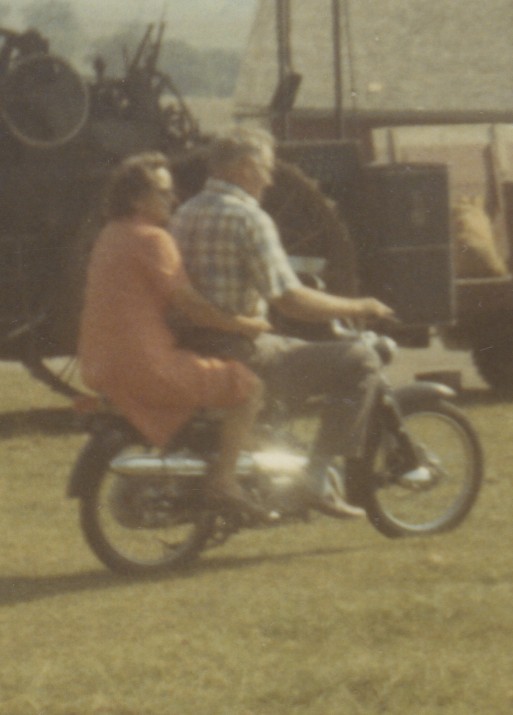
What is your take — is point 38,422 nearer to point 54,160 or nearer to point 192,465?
point 54,160

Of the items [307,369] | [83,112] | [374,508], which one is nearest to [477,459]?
[374,508]

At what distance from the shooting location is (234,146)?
8062 millimetres

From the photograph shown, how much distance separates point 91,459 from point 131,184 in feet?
3.50

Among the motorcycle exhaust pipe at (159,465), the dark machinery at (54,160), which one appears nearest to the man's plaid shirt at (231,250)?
→ the motorcycle exhaust pipe at (159,465)

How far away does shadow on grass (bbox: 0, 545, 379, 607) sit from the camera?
7.94 metres

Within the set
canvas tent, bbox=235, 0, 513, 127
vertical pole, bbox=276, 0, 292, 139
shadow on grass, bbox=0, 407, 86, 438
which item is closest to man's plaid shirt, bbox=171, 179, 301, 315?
shadow on grass, bbox=0, 407, 86, 438

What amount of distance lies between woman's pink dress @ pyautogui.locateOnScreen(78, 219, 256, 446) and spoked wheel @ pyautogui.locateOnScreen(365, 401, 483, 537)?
100 centimetres

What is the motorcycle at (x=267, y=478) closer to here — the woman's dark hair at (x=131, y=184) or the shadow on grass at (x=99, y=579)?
the shadow on grass at (x=99, y=579)

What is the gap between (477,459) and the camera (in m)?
9.04

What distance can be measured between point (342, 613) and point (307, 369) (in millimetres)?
1411

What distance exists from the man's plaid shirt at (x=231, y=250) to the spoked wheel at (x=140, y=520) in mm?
711

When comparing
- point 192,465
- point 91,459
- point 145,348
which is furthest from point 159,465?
point 145,348

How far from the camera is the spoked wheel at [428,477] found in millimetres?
8773

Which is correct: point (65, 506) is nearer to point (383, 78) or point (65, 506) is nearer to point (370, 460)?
point (370, 460)
